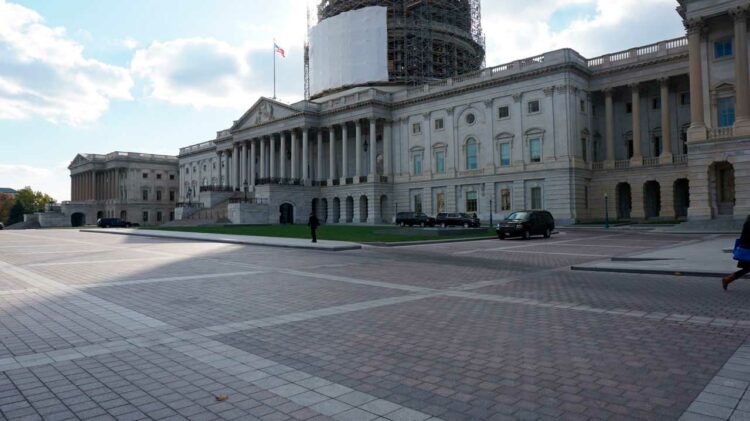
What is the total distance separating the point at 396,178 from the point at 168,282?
57954mm

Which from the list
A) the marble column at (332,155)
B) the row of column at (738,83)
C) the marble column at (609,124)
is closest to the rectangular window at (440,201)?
the marble column at (332,155)

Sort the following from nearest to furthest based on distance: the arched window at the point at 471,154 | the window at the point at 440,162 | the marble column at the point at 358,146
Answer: the arched window at the point at 471,154
the window at the point at 440,162
the marble column at the point at 358,146

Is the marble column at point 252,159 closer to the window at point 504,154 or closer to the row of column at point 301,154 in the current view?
the row of column at point 301,154

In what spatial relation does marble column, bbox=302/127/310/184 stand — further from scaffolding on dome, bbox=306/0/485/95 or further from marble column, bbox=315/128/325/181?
scaffolding on dome, bbox=306/0/485/95

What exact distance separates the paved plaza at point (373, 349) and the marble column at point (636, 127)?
4357cm

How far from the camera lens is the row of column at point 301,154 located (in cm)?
7050

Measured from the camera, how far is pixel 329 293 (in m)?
11.3

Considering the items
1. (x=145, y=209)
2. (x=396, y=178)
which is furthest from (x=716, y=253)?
(x=145, y=209)

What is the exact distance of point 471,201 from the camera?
6147cm

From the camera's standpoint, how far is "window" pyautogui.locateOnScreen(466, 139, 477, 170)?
6147 centimetres

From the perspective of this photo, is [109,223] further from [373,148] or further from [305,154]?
[373,148]

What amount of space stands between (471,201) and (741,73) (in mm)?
29741

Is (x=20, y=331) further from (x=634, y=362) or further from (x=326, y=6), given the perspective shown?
(x=326, y=6)

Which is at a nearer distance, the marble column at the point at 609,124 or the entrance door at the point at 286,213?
the marble column at the point at 609,124
